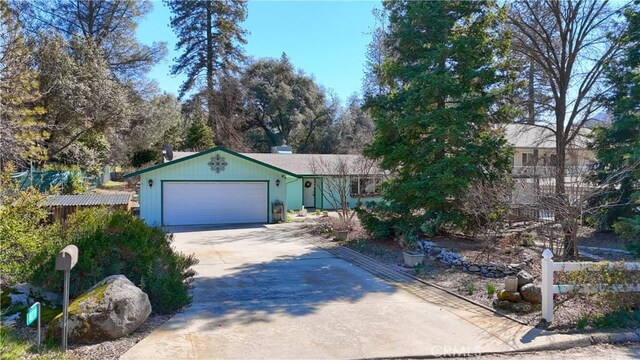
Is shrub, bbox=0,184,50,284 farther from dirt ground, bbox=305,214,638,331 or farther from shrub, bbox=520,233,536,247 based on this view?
shrub, bbox=520,233,536,247

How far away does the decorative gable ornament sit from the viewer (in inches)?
727

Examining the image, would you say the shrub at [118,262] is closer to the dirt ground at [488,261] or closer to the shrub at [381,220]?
the dirt ground at [488,261]

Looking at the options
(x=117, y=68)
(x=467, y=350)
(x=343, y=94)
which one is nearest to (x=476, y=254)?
(x=467, y=350)

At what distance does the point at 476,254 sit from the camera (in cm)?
1048

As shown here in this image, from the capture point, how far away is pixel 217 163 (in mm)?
18531

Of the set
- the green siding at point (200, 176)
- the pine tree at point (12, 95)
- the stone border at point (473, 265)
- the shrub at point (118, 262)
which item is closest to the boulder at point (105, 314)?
the shrub at point (118, 262)

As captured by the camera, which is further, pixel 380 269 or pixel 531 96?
pixel 531 96

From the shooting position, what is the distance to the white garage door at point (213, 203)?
59.0 feet

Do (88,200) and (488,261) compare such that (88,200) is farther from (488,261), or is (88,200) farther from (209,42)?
(209,42)

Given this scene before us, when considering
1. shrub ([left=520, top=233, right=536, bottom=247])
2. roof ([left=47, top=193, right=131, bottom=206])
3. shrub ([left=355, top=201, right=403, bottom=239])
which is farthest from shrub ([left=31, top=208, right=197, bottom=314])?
shrub ([left=520, top=233, right=536, bottom=247])

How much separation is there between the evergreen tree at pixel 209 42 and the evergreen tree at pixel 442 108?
2432 cm

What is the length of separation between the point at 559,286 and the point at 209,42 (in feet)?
110

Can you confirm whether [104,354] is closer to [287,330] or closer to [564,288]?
[287,330]

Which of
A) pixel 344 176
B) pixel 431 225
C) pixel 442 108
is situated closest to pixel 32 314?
pixel 431 225
